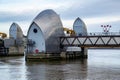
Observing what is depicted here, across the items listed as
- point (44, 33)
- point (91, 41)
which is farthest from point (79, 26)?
point (44, 33)

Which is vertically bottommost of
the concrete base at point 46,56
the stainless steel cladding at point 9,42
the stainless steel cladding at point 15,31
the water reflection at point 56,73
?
the water reflection at point 56,73

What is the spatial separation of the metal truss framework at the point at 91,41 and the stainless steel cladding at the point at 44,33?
11.0 ft

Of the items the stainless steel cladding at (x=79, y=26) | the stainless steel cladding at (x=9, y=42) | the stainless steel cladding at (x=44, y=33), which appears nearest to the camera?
the stainless steel cladding at (x=44, y=33)

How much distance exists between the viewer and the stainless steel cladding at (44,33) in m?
109

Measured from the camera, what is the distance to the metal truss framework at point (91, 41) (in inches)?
4217

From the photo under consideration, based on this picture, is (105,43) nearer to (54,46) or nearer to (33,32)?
(54,46)

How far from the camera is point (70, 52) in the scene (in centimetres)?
12325

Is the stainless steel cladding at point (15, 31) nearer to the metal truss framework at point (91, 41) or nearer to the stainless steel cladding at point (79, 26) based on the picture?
the stainless steel cladding at point (79, 26)

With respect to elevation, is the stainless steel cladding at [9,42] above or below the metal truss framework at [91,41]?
above

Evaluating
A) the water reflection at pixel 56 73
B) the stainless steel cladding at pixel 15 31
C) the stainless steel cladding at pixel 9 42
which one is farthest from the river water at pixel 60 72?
the stainless steel cladding at pixel 15 31

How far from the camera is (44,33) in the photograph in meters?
110

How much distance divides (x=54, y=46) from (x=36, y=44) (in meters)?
6.14

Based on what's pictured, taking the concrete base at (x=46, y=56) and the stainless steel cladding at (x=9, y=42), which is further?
the stainless steel cladding at (x=9, y=42)

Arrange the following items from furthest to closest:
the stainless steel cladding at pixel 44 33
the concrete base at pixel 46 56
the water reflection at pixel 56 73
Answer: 1. the stainless steel cladding at pixel 44 33
2. the concrete base at pixel 46 56
3. the water reflection at pixel 56 73
